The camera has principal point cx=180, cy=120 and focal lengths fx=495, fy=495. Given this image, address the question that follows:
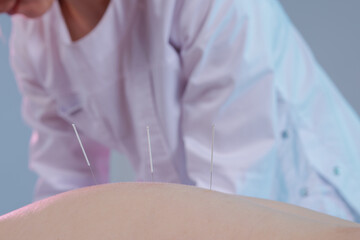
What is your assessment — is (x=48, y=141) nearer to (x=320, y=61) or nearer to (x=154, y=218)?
(x=154, y=218)

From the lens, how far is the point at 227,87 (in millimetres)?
954

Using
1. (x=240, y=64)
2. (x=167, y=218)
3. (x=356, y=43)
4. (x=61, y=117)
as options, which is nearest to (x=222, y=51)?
(x=240, y=64)

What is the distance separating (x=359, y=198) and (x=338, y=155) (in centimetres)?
10

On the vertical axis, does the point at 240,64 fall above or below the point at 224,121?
above

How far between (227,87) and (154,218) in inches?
23.8

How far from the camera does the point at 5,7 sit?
3.10 feet

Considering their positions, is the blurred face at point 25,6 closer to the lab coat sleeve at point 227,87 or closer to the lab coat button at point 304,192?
the lab coat sleeve at point 227,87

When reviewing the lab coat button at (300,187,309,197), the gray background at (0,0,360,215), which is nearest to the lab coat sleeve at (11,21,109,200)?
the lab coat button at (300,187,309,197)

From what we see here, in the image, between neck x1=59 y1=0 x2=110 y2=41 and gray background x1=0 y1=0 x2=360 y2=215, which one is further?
gray background x1=0 y1=0 x2=360 y2=215

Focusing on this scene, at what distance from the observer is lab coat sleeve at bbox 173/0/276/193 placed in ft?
3.09

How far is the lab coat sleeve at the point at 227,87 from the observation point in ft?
3.09

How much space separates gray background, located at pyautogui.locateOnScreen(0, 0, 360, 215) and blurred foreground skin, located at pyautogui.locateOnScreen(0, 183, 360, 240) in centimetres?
183

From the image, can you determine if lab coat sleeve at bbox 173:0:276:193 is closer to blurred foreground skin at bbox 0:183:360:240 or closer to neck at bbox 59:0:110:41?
neck at bbox 59:0:110:41

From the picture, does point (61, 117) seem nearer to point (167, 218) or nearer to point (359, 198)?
point (359, 198)
